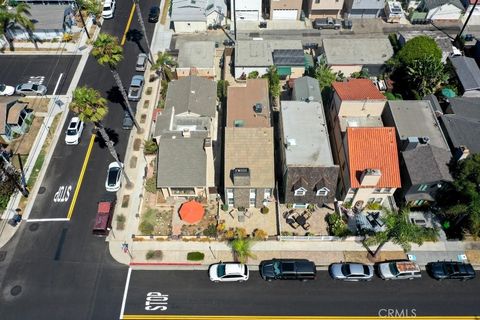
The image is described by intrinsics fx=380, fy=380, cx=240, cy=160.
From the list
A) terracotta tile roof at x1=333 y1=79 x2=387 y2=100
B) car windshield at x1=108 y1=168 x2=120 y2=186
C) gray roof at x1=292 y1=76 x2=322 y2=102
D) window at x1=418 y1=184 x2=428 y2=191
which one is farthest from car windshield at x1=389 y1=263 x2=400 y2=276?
car windshield at x1=108 y1=168 x2=120 y2=186

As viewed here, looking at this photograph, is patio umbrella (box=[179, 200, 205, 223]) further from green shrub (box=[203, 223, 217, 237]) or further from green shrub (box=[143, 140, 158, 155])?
green shrub (box=[143, 140, 158, 155])

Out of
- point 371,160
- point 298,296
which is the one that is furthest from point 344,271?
point 371,160

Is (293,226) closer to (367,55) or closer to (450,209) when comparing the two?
(450,209)

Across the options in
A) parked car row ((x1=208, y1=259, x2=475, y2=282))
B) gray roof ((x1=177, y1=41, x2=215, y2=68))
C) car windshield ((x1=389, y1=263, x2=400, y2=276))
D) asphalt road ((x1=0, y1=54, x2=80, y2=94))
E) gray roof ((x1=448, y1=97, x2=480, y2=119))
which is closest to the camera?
parked car row ((x1=208, y1=259, x2=475, y2=282))

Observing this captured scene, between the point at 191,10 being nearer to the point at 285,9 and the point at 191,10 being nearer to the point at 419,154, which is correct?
the point at 285,9

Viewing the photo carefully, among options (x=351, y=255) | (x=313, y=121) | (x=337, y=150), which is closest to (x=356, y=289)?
(x=351, y=255)

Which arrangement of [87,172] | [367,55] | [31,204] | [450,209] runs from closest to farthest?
1. [450,209]
2. [31,204]
3. [87,172]
4. [367,55]

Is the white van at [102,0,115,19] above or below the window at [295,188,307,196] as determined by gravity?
above
